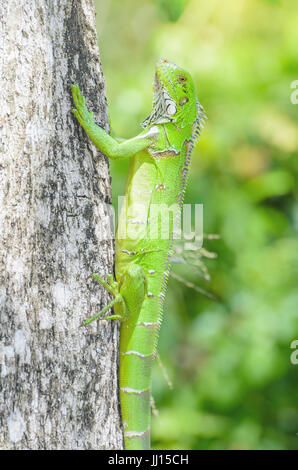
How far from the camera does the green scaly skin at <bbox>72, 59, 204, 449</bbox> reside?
6.76 feet

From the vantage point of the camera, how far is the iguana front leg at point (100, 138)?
193 cm

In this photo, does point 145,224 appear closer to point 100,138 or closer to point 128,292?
point 128,292

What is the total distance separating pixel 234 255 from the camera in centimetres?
427

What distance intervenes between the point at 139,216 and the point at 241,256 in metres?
2.17

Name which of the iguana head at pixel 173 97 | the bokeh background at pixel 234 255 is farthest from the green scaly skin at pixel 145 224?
the bokeh background at pixel 234 255

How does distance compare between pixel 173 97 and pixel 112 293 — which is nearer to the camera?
pixel 112 293

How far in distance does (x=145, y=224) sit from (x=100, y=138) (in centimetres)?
49

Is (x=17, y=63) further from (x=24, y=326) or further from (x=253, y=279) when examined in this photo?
(x=253, y=279)

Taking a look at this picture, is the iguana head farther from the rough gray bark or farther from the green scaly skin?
the rough gray bark

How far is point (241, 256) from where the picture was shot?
4.23m

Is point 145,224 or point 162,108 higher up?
point 162,108

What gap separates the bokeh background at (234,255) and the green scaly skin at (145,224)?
1311mm

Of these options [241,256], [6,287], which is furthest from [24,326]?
[241,256]

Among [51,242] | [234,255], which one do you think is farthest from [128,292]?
[234,255]
